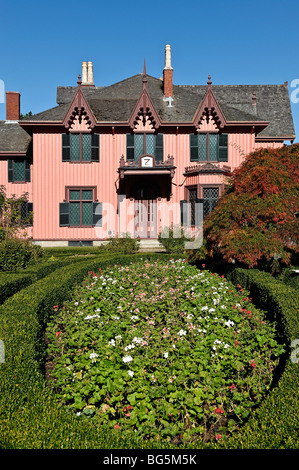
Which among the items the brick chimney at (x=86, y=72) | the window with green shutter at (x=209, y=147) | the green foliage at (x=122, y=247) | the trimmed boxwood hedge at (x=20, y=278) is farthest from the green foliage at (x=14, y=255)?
the brick chimney at (x=86, y=72)

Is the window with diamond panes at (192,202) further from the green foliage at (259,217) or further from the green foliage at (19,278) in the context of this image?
the green foliage at (19,278)

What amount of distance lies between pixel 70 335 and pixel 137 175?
16.3 metres

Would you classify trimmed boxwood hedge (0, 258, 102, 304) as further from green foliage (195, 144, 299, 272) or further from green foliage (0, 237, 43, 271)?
green foliage (195, 144, 299, 272)

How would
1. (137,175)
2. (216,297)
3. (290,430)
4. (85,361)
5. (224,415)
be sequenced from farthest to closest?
1. (137,175)
2. (216,297)
3. (85,361)
4. (224,415)
5. (290,430)

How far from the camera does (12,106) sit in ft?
88.6

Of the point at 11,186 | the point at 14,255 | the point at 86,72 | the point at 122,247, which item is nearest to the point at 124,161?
the point at 122,247

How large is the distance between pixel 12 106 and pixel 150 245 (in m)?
14.3

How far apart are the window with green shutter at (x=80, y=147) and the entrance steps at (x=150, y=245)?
18.0 feet

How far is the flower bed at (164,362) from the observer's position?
191 inches

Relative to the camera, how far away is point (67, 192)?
22859 mm

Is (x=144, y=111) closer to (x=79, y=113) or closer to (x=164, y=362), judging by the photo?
(x=79, y=113)

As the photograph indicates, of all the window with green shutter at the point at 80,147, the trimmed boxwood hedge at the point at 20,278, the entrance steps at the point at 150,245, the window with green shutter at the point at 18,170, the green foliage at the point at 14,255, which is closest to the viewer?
the trimmed boxwood hedge at the point at 20,278

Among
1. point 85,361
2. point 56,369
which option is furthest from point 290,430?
point 56,369

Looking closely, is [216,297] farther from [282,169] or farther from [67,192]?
[67,192]
